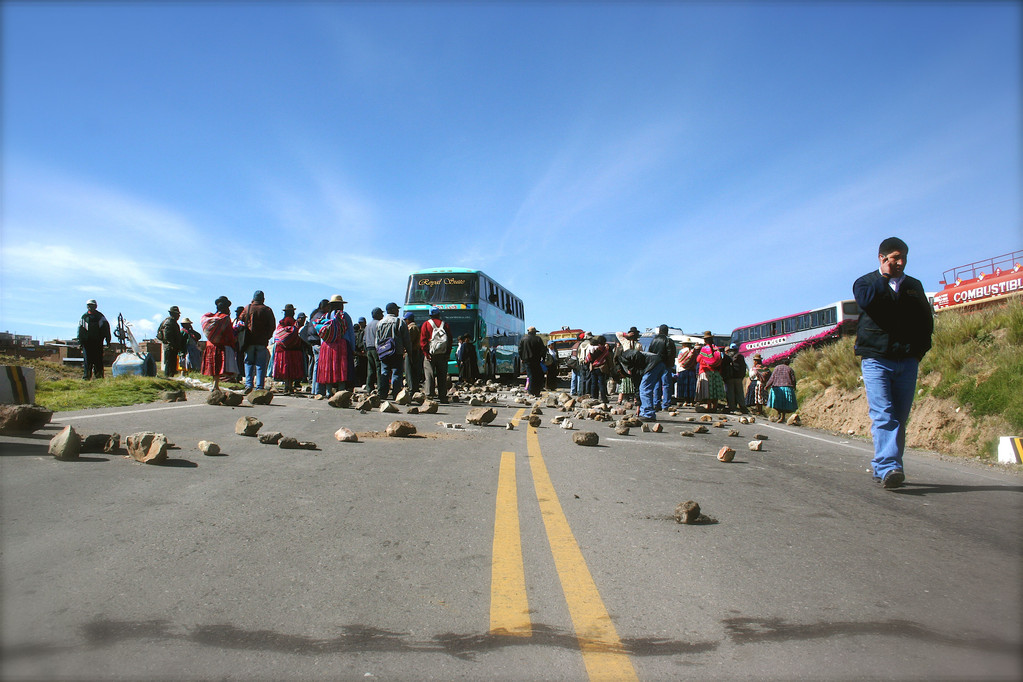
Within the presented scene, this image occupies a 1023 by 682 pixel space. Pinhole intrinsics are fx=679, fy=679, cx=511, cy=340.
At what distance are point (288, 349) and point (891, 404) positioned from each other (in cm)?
1125

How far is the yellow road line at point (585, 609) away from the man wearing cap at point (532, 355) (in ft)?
45.7

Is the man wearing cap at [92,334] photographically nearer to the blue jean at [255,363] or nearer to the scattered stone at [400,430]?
the blue jean at [255,363]

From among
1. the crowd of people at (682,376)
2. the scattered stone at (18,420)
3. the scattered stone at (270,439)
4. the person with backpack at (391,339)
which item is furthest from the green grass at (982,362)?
the scattered stone at (18,420)

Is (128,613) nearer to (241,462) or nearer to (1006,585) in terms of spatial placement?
(241,462)

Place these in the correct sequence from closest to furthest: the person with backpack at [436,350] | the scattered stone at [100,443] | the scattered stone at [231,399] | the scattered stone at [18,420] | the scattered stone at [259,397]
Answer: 1. the scattered stone at [100,443]
2. the scattered stone at [18,420]
3. the scattered stone at [231,399]
4. the scattered stone at [259,397]
5. the person with backpack at [436,350]

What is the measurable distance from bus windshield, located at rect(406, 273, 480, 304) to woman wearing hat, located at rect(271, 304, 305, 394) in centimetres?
1083

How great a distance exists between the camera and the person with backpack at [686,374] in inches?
761

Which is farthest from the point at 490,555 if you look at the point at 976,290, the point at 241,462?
the point at 976,290

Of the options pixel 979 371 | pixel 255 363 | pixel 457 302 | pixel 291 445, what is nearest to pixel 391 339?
pixel 255 363

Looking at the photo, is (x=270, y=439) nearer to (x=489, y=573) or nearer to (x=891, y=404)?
(x=489, y=573)

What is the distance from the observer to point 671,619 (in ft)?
9.73

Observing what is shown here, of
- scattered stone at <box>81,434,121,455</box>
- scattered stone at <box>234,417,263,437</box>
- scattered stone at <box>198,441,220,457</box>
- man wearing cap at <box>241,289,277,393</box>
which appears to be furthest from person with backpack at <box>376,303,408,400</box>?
scattered stone at <box>81,434,121,455</box>

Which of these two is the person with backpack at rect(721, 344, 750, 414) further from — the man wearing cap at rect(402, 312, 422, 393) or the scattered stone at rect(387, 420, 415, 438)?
the scattered stone at rect(387, 420, 415, 438)

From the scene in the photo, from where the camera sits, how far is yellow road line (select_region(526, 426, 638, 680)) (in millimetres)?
2525
